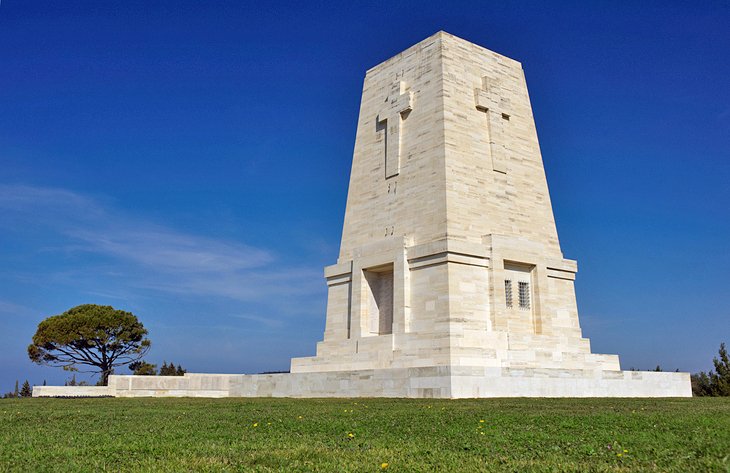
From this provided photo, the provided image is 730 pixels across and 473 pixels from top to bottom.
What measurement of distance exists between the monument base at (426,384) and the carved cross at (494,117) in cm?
922

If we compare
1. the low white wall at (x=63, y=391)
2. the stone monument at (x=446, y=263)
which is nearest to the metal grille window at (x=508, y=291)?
the stone monument at (x=446, y=263)

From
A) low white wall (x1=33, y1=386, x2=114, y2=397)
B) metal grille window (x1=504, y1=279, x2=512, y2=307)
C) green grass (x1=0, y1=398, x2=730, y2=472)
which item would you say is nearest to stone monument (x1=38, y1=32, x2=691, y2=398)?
metal grille window (x1=504, y1=279, x2=512, y2=307)

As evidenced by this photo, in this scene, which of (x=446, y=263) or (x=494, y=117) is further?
(x=494, y=117)

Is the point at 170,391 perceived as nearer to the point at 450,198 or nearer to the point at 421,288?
the point at 421,288

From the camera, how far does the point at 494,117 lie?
2547 centimetres

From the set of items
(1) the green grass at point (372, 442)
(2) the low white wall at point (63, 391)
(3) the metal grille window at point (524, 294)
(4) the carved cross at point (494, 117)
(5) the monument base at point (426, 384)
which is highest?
(4) the carved cross at point (494, 117)

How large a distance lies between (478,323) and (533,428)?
1268 cm

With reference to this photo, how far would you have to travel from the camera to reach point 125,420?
10273mm

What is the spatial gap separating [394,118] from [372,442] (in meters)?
20.1

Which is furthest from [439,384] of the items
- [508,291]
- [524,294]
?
[524,294]

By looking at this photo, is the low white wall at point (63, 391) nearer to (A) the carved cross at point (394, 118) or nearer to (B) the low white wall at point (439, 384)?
(B) the low white wall at point (439, 384)

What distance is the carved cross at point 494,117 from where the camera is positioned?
978 inches

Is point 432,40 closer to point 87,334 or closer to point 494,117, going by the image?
point 494,117

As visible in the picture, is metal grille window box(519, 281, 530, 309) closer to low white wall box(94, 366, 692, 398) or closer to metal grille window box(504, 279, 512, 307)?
metal grille window box(504, 279, 512, 307)
